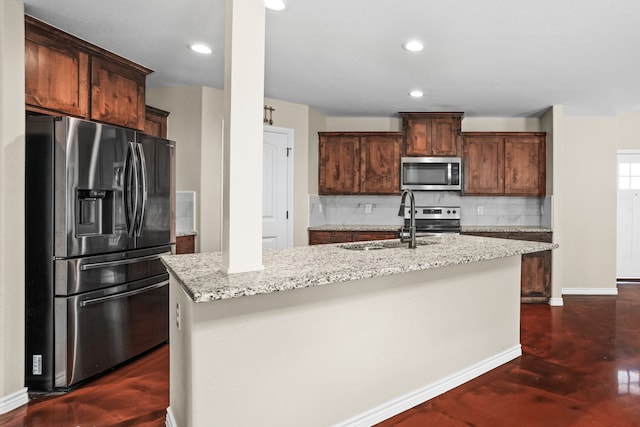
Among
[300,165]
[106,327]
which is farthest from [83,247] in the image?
[300,165]

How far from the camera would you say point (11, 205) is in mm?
2312

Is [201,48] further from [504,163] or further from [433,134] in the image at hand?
[504,163]

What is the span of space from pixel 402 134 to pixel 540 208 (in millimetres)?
2078

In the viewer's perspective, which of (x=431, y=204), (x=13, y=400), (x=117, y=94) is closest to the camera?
(x=13, y=400)

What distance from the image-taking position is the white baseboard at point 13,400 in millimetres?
2250

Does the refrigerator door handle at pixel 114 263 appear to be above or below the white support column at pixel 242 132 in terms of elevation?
below

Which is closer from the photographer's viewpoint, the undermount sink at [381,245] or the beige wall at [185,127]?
the undermount sink at [381,245]

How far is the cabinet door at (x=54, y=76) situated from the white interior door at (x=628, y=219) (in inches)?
262

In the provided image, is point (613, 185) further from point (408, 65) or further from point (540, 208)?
point (408, 65)

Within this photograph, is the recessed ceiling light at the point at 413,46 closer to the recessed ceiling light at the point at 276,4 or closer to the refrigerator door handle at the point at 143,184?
the recessed ceiling light at the point at 276,4

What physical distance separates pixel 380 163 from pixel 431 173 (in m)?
0.66

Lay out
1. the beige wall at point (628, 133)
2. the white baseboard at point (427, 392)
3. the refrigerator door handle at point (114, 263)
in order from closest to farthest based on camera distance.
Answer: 1. the white baseboard at point (427, 392)
2. the refrigerator door handle at point (114, 263)
3. the beige wall at point (628, 133)

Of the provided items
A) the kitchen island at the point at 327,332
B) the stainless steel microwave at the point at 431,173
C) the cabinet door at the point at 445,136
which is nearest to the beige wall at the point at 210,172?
the kitchen island at the point at 327,332

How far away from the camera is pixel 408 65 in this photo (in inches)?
135
